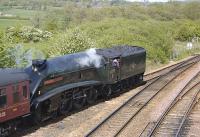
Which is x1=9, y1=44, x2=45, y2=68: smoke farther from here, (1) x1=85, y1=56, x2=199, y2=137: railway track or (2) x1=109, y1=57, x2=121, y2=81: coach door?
(1) x1=85, y1=56, x2=199, y2=137: railway track

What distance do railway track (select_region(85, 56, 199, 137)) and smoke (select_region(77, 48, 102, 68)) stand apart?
274 centimetres

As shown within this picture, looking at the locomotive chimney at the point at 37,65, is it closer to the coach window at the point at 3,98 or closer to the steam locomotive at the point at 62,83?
the steam locomotive at the point at 62,83

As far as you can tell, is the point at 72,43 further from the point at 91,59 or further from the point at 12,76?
the point at 12,76

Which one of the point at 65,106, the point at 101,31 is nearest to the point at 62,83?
the point at 65,106

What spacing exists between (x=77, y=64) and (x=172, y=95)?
7.78 metres

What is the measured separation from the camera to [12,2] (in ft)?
391

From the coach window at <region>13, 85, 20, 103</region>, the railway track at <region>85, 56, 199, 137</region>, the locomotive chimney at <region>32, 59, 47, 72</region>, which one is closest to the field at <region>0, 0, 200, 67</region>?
the locomotive chimney at <region>32, 59, 47, 72</region>

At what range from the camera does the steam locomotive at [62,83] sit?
15.3 metres

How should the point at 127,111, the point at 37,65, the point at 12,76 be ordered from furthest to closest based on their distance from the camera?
the point at 127,111 < the point at 37,65 < the point at 12,76

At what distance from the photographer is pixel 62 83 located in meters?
19.2

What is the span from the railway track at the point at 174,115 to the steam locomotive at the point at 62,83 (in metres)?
3.90

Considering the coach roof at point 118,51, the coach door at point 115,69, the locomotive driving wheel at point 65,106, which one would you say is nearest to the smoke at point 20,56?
the coach roof at point 118,51

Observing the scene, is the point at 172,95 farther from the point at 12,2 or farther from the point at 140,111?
the point at 12,2

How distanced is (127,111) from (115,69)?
4191mm
